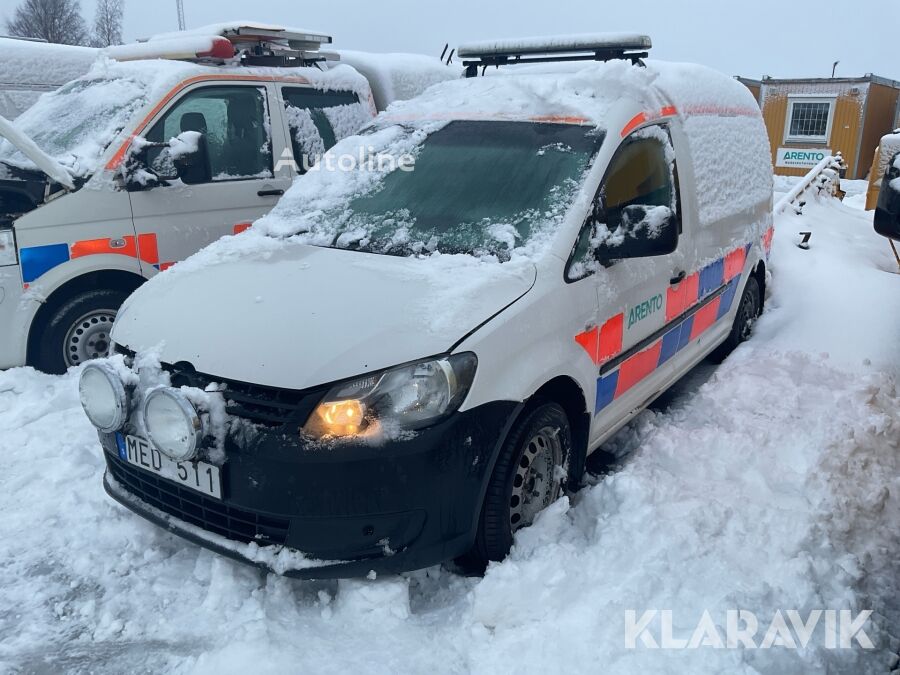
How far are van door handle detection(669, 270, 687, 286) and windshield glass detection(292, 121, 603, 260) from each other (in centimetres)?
86

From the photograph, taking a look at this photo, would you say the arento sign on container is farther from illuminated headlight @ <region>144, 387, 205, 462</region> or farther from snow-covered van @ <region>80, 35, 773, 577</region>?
illuminated headlight @ <region>144, 387, 205, 462</region>

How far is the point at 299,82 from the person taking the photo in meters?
5.59

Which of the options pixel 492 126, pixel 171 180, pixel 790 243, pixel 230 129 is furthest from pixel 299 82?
pixel 790 243

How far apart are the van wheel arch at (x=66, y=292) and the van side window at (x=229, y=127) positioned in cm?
95

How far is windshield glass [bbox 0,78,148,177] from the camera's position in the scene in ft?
15.2

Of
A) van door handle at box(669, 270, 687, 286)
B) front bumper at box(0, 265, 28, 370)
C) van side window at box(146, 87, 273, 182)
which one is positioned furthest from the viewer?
van side window at box(146, 87, 273, 182)

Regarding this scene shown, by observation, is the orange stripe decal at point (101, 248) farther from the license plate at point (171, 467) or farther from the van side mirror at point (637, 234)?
the van side mirror at point (637, 234)

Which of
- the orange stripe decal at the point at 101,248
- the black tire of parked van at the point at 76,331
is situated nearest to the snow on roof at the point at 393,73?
the orange stripe decal at the point at 101,248

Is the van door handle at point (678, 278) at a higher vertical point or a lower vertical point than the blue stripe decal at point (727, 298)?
higher

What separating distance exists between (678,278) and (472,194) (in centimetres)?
122

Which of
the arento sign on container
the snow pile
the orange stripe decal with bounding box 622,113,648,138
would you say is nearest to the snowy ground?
the orange stripe decal with bounding box 622,113,648,138

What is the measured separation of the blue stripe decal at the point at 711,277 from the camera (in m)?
4.16

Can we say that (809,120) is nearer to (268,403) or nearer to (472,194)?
(472,194)

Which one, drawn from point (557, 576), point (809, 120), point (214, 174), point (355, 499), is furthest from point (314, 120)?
point (809, 120)
